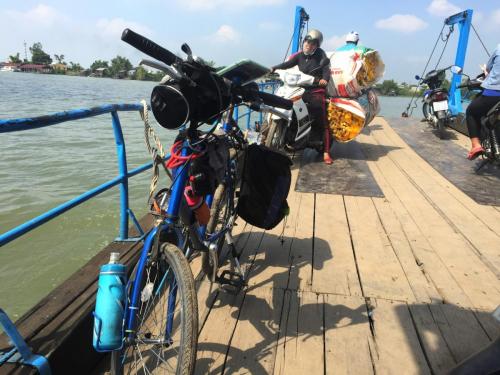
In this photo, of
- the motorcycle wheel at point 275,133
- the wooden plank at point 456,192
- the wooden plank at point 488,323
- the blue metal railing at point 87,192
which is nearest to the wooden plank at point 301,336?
the wooden plank at point 488,323

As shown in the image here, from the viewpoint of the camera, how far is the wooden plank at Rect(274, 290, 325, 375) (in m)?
1.77

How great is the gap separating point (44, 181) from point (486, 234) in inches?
307

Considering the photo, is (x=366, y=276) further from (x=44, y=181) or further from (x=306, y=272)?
(x=44, y=181)

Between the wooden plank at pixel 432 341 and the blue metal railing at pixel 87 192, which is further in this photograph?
the wooden plank at pixel 432 341

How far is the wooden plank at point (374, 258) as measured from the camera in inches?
93.4

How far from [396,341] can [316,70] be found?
398 centimetres

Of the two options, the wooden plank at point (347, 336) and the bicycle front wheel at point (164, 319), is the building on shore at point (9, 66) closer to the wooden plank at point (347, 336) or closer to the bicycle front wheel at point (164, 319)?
the bicycle front wheel at point (164, 319)

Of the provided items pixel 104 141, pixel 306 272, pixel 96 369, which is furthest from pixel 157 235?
pixel 104 141

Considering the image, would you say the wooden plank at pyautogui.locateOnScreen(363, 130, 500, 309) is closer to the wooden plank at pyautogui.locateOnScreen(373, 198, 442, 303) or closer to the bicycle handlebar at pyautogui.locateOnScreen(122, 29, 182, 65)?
the wooden plank at pyautogui.locateOnScreen(373, 198, 442, 303)

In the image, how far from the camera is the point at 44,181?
7645 mm

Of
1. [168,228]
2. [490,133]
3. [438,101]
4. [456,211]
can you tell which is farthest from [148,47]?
[438,101]

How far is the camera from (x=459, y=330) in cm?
201

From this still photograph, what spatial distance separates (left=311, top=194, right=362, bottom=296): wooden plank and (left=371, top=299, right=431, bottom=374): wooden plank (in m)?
0.22

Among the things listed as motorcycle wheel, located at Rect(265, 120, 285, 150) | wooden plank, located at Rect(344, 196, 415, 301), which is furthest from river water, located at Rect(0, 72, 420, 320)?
motorcycle wheel, located at Rect(265, 120, 285, 150)
